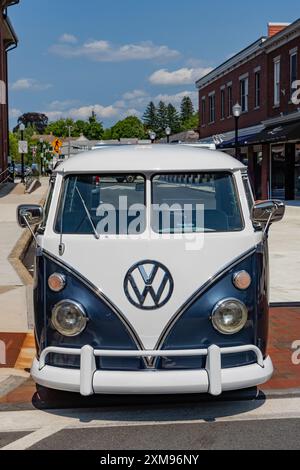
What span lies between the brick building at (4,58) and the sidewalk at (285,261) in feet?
75.1

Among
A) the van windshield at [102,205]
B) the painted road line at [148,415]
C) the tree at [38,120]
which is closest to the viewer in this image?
the painted road line at [148,415]

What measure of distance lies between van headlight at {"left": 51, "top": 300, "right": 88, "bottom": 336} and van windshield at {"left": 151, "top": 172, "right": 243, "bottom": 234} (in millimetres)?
900

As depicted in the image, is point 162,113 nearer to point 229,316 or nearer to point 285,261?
point 285,261

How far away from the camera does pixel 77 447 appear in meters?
4.23

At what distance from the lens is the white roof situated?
16.3 ft

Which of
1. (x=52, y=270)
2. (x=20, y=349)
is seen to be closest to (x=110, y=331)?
(x=52, y=270)

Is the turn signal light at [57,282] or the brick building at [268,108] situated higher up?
the brick building at [268,108]

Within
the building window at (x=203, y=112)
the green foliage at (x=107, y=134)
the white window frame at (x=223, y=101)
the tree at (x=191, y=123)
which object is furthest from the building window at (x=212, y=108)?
the green foliage at (x=107, y=134)

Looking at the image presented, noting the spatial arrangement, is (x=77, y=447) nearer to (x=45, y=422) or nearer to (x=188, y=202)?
(x=45, y=422)

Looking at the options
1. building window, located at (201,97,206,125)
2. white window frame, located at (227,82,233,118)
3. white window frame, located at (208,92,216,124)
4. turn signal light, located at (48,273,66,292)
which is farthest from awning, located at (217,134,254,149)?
turn signal light, located at (48,273,66,292)

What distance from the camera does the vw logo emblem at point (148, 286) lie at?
4.51 m

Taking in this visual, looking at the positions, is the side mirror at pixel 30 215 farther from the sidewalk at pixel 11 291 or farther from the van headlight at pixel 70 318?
the sidewalk at pixel 11 291

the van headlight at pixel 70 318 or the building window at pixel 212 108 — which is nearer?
the van headlight at pixel 70 318

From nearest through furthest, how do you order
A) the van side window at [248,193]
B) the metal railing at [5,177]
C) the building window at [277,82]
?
the van side window at [248,193]
the building window at [277,82]
the metal railing at [5,177]
